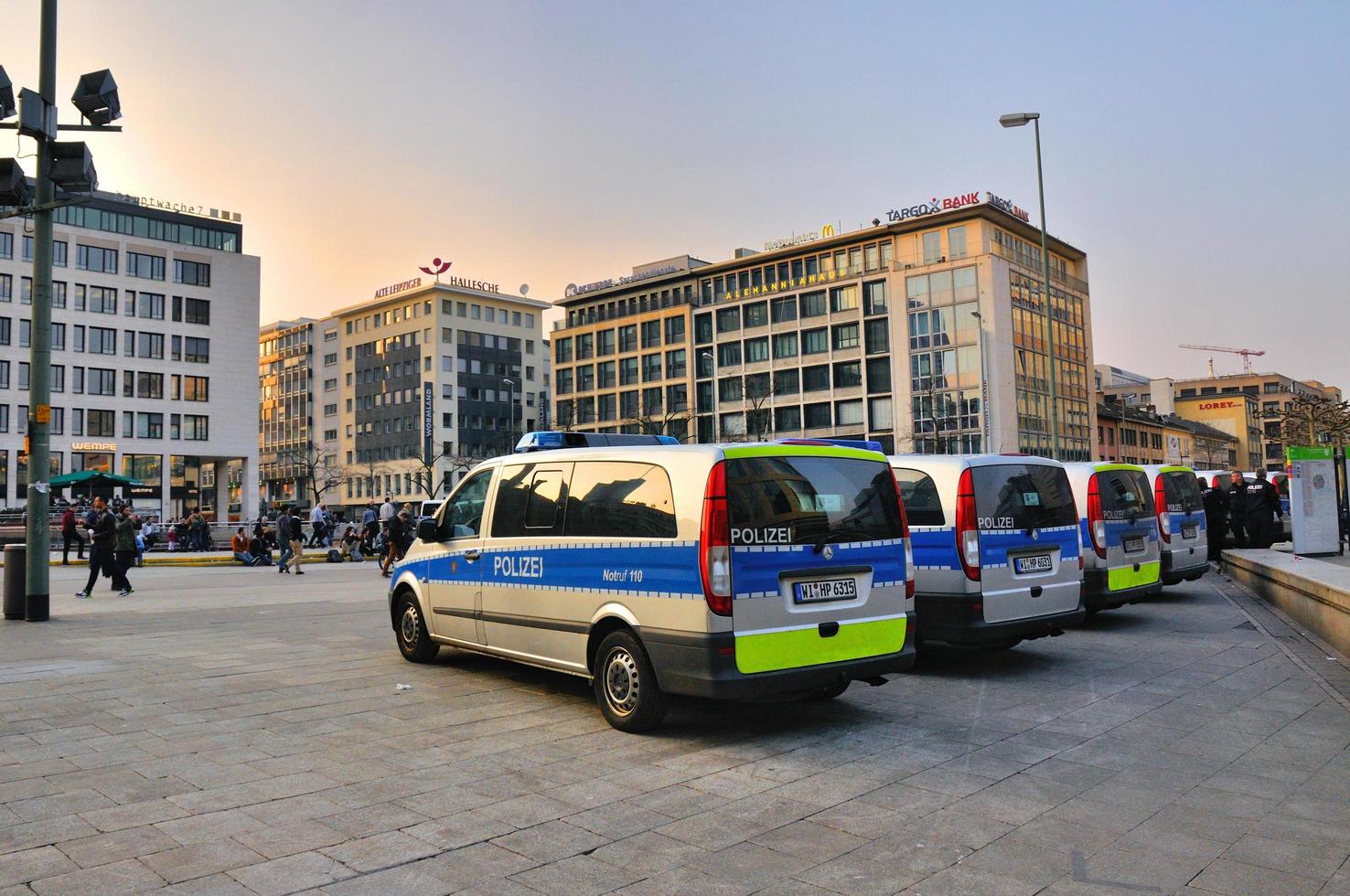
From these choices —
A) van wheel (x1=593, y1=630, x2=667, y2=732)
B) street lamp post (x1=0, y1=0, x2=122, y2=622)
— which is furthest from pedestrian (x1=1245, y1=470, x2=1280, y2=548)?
street lamp post (x1=0, y1=0, x2=122, y2=622)

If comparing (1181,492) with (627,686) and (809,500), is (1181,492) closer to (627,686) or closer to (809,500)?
(809,500)

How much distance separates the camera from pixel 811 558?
253 inches

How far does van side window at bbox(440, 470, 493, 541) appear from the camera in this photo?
8.27 metres

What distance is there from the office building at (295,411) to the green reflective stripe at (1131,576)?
10884cm

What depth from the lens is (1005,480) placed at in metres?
8.99

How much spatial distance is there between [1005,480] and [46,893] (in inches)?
298

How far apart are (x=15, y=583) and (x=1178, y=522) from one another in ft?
50.4

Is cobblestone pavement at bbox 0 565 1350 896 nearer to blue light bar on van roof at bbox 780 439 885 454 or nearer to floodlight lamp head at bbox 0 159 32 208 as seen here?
blue light bar on van roof at bbox 780 439 885 454

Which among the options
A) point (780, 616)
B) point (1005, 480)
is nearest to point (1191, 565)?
point (1005, 480)

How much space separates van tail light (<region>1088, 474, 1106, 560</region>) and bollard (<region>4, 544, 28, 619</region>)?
13.1m

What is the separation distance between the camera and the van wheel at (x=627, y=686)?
637 cm

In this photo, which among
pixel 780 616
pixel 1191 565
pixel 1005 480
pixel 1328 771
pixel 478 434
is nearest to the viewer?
pixel 1328 771

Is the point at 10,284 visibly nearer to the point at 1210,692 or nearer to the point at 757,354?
the point at 757,354

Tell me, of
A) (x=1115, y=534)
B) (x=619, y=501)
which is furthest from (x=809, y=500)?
(x=1115, y=534)
